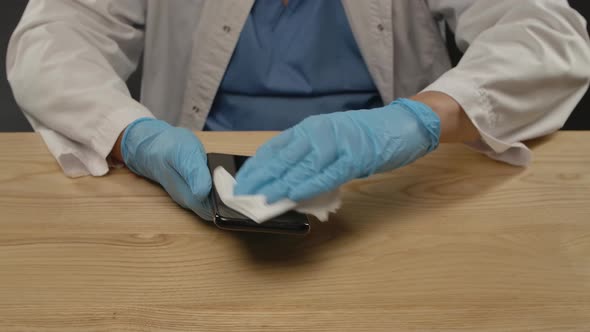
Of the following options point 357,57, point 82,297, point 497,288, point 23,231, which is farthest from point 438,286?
point 357,57

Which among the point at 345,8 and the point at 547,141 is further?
the point at 345,8

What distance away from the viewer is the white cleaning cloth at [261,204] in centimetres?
48

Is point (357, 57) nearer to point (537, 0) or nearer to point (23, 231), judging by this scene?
point (537, 0)

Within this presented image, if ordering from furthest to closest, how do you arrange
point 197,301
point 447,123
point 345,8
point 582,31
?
1. point 345,8
2. point 582,31
3. point 447,123
4. point 197,301

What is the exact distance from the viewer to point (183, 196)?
0.59 metres

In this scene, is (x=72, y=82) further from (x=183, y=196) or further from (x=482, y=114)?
(x=482, y=114)

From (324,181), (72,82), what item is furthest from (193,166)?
(72,82)

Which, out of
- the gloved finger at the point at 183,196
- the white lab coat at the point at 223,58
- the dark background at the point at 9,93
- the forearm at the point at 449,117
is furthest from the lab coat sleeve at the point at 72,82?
the dark background at the point at 9,93

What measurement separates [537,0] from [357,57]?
0.31m

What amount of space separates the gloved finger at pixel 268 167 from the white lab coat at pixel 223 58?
0.24 meters

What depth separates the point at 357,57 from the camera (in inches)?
37.7

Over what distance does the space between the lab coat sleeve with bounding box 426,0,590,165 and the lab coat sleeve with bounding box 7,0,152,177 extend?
41 centimetres

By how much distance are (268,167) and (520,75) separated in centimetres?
37


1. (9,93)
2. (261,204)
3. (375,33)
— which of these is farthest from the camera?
(9,93)
